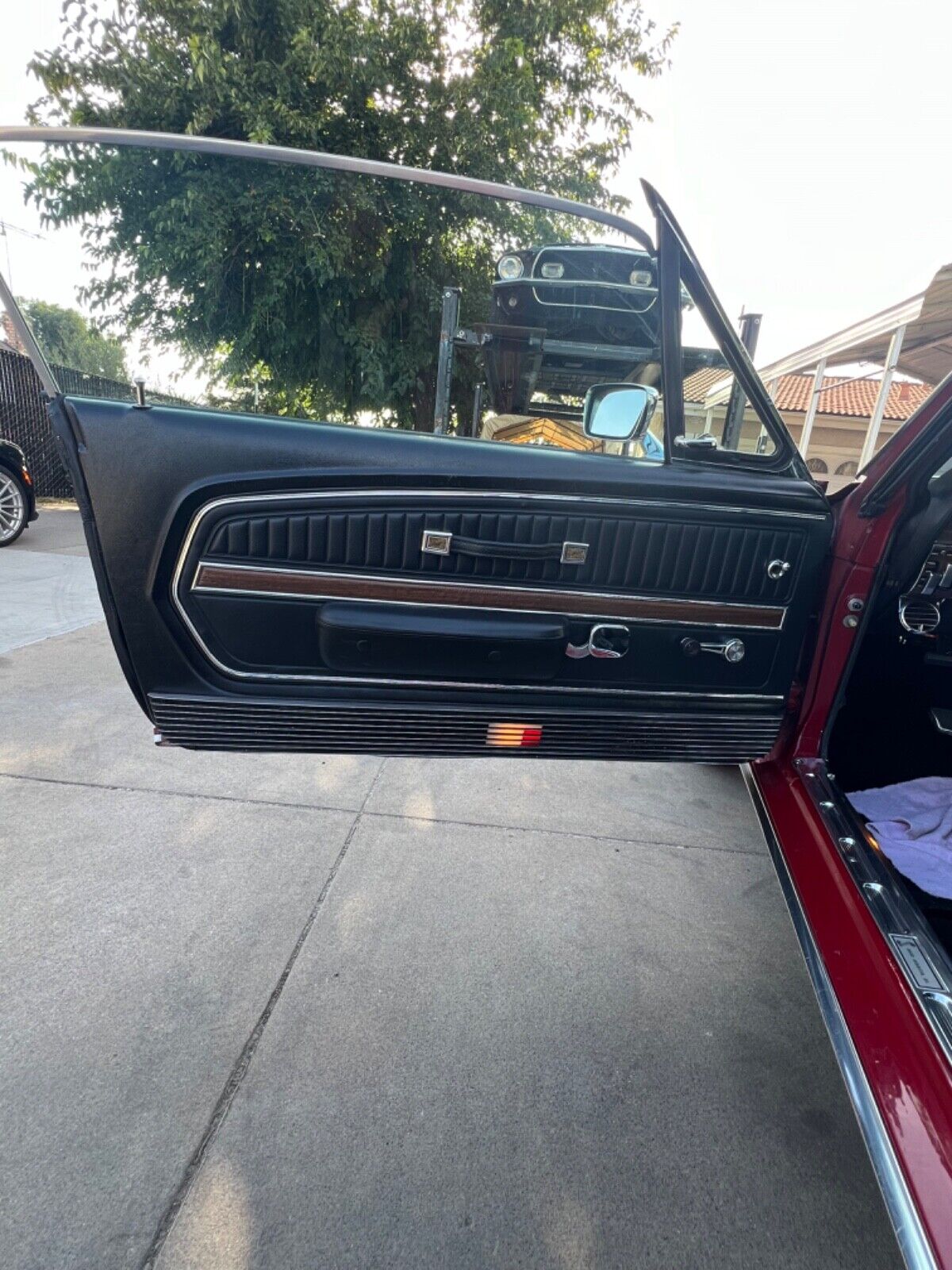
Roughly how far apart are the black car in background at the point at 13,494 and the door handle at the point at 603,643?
6781mm

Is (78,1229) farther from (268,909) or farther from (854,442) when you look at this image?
(854,442)

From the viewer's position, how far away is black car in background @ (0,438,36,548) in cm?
631

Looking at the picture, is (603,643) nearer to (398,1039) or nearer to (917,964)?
(917,964)

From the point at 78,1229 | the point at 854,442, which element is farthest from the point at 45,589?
the point at 854,442

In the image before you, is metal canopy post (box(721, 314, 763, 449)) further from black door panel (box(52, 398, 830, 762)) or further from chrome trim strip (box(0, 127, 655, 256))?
chrome trim strip (box(0, 127, 655, 256))

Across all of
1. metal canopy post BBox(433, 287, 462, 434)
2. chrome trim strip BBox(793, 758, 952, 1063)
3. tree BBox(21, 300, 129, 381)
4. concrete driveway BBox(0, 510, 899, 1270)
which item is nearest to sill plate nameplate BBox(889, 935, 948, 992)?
chrome trim strip BBox(793, 758, 952, 1063)

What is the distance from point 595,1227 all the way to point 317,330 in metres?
2.44

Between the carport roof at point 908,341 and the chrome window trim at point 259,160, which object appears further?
the carport roof at point 908,341

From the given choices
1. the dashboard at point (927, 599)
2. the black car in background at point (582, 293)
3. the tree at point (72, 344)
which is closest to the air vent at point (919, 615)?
the dashboard at point (927, 599)

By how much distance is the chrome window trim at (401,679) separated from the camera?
59.8 inches

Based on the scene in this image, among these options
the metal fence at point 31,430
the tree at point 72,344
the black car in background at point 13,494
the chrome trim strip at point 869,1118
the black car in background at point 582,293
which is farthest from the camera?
the black car in background at point 13,494

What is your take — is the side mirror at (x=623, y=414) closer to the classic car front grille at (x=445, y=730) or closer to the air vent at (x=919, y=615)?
the classic car front grille at (x=445, y=730)

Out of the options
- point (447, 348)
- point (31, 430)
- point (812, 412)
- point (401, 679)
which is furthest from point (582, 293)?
point (31, 430)

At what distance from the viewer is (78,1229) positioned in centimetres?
121
